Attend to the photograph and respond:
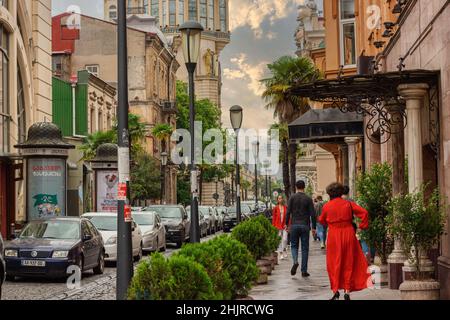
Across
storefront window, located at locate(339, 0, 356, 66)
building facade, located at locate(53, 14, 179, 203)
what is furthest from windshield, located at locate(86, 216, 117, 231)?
building facade, located at locate(53, 14, 179, 203)

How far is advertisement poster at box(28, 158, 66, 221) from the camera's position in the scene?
27578 mm

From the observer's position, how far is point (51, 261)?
771 inches

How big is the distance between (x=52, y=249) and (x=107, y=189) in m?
16.8

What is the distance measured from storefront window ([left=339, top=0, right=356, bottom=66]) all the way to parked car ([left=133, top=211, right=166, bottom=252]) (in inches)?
348

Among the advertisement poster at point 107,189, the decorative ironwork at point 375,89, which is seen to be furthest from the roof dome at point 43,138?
the decorative ironwork at point 375,89

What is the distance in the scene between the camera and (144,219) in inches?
1228

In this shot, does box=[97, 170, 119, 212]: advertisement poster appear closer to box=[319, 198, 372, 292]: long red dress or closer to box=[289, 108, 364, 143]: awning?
box=[289, 108, 364, 143]: awning

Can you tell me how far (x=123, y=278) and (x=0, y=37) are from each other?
2371 centimetres

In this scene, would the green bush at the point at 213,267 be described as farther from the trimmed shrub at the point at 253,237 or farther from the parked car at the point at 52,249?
the parked car at the point at 52,249

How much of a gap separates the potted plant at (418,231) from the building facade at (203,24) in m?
97.7

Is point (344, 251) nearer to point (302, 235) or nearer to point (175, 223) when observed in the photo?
point (302, 235)

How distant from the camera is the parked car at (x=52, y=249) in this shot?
1961cm

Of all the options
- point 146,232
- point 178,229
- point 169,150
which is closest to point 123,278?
point 146,232
